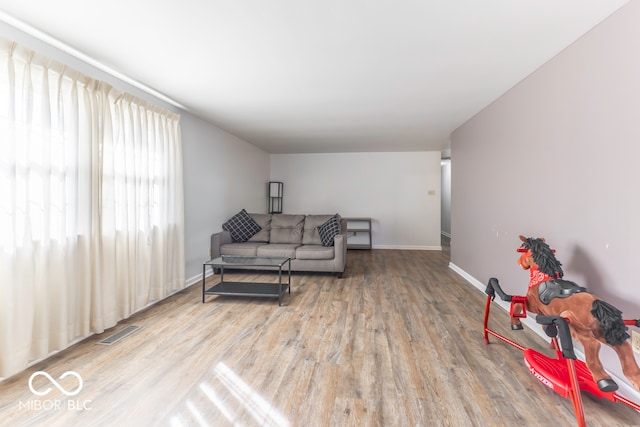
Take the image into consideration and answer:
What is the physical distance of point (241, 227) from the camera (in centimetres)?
481

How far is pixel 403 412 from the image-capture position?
1.50 m

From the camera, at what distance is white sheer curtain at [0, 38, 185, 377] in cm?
177

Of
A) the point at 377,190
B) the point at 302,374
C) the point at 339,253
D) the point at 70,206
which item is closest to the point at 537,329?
the point at 302,374

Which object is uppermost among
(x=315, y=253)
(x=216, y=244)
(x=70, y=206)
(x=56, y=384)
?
(x=70, y=206)

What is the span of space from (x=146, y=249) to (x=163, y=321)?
779 millimetres

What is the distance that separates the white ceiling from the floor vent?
7.67 ft

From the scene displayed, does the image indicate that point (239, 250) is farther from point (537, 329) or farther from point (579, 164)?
point (579, 164)

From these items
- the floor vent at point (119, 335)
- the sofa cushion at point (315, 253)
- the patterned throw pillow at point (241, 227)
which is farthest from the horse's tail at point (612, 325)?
the patterned throw pillow at point (241, 227)

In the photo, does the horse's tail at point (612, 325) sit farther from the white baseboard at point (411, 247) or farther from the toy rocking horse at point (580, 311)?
the white baseboard at point (411, 247)

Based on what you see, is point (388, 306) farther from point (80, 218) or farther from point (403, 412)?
point (80, 218)

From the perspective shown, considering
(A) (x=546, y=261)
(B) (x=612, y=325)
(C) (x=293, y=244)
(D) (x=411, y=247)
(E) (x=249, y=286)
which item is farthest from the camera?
(D) (x=411, y=247)

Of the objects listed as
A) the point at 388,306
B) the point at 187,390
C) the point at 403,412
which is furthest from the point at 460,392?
the point at 187,390

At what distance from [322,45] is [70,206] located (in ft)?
7.55

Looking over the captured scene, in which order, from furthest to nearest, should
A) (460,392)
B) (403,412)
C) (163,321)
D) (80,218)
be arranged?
(163,321) → (80,218) → (460,392) → (403,412)
